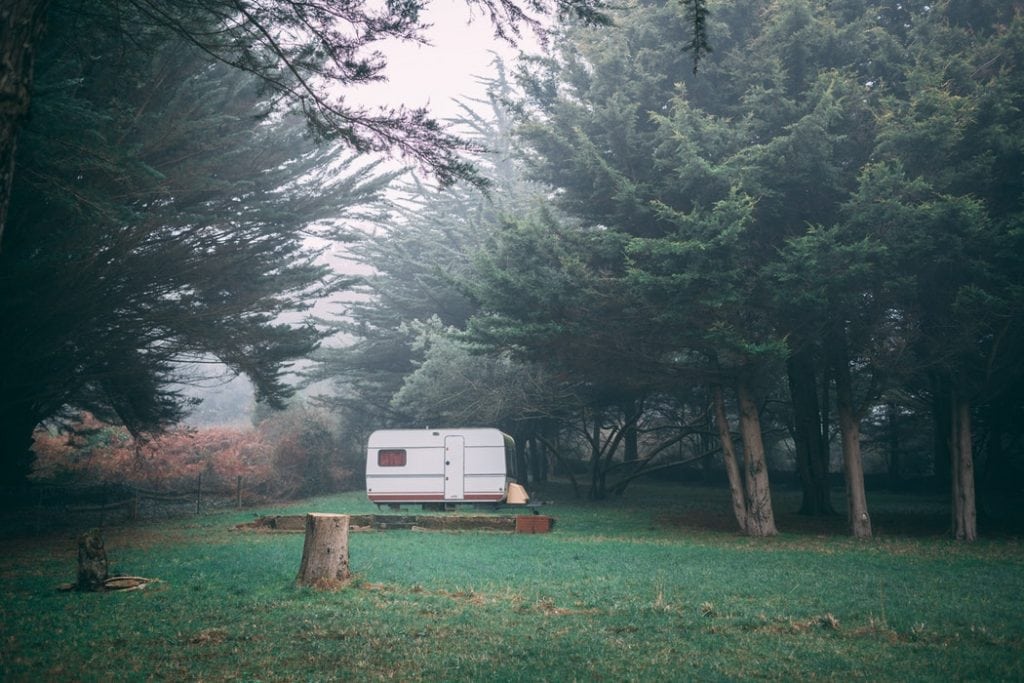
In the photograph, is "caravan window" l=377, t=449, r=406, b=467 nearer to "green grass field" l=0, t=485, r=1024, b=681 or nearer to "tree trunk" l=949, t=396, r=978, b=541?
"green grass field" l=0, t=485, r=1024, b=681

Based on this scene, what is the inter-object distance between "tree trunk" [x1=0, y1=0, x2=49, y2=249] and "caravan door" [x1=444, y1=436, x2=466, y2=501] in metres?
19.2

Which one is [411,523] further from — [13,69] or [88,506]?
[13,69]

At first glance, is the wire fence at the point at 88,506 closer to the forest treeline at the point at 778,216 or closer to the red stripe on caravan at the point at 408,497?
the red stripe on caravan at the point at 408,497

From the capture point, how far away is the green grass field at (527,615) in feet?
17.9

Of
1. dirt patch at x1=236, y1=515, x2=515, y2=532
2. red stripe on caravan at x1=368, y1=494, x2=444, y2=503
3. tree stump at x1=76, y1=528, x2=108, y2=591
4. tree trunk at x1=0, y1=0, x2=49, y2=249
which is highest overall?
tree trunk at x1=0, y1=0, x2=49, y2=249

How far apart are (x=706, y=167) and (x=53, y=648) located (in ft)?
42.8

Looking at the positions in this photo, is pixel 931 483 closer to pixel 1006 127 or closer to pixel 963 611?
pixel 1006 127

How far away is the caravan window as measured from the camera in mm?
22984

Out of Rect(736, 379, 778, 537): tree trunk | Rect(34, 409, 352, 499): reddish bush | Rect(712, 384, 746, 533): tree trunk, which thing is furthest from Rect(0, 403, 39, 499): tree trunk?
Rect(736, 379, 778, 537): tree trunk

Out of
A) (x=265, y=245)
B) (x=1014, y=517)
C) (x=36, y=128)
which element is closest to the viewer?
(x=36, y=128)

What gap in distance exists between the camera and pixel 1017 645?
6.05 m

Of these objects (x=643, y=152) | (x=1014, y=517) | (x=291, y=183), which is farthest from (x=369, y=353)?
(x=1014, y=517)

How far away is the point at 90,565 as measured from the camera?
849cm

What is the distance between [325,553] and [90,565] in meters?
2.71
